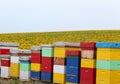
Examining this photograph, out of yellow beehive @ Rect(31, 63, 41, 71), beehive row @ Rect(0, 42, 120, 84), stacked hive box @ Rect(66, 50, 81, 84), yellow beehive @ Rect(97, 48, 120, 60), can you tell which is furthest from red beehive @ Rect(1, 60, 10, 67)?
yellow beehive @ Rect(97, 48, 120, 60)

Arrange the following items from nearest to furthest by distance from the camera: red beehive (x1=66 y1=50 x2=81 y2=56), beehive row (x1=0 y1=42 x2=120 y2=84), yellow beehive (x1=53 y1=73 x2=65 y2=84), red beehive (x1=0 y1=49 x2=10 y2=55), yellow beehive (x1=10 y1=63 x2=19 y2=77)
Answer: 1. beehive row (x1=0 y1=42 x2=120 y2=84)
2. red beehive (x1=66 y1=50 x2=81 y2=56)
3. yellow beehive (x1=53 y1=73 x2=65 y2=84)
4. yellow beehive (x1=10 y1=63 x2=19 y2=77)
5. red beehive (x1=0 y1=49 x2=10 y2=55)

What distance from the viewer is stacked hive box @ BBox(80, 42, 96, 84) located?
1466 cm

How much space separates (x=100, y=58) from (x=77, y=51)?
1317mm

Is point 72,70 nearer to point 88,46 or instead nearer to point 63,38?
point 88,46

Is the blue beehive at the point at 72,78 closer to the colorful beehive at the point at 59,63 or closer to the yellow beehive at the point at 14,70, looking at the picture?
the colorful beehive at the point at 59,63

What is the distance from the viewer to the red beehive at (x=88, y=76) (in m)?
14.7

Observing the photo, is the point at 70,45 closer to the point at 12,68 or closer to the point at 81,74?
the point at 81,74

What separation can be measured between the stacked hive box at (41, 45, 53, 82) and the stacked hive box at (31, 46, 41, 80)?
32 centimetres

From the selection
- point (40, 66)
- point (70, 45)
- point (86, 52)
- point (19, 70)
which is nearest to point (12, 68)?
point (19, 70)

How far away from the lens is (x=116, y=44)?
543 inches

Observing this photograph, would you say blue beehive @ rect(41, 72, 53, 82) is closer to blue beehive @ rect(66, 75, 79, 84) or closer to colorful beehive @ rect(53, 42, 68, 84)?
colorful beehive @ rect(53, 42, 68, 84)

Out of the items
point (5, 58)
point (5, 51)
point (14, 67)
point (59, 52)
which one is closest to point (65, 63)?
point (59, 52)

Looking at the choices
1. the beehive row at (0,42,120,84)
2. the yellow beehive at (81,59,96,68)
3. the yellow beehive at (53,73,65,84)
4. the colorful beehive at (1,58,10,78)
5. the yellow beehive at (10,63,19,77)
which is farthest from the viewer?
the colorful beehive at (1,58,10,78)

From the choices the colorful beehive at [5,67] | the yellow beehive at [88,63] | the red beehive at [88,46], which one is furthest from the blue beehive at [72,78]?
the colorful beehive at [5,67]
